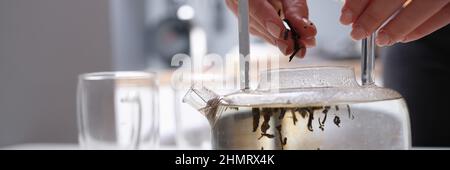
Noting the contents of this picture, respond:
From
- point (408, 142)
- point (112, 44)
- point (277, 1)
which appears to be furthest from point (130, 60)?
point (408, 142)

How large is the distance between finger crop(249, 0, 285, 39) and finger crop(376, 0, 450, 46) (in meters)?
0.11

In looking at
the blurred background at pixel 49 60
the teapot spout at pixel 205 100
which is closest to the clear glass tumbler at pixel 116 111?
the teapot spout at pixel 205 100

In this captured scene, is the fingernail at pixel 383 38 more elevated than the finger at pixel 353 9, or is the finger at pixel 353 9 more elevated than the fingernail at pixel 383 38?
the finger at pixel 353 9

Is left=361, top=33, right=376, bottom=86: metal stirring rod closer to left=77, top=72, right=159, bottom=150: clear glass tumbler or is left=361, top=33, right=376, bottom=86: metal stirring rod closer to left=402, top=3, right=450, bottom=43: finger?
left=402, top=3, right=450, bottom=43: finger

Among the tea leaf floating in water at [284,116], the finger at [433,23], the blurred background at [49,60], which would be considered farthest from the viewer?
the blurred background at [49,60]

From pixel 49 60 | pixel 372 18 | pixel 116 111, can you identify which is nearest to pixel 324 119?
pixel 372 18

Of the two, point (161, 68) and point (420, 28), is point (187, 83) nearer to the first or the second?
point (420, 28)

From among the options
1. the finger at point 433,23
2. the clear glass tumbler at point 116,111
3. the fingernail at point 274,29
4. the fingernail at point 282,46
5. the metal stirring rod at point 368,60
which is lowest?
the clear glass tumbler at point 116,111

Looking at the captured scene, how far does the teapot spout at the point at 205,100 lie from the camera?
0.39m

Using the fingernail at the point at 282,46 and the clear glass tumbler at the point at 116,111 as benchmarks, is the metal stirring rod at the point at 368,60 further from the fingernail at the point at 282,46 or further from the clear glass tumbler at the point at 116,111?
the clear glass tumbler at the point at 116,111

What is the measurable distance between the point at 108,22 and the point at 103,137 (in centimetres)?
41

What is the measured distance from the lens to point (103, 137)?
0.56m

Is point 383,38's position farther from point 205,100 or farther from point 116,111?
point 116,111
